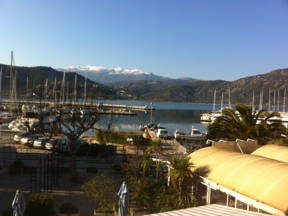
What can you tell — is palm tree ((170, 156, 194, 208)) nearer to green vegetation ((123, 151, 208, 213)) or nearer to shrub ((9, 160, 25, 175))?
green vegetation ((123, 151, 208, 213))

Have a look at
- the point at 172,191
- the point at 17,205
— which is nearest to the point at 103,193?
the point at 172,191

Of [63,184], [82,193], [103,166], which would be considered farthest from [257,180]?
[103,166]

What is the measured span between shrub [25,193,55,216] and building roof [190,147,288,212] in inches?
227

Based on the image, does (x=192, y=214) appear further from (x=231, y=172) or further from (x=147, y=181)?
(x=147, y=181)

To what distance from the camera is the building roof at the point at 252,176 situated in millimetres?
9445

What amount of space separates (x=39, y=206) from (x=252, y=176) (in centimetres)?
712

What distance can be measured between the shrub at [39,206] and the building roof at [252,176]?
5.77m

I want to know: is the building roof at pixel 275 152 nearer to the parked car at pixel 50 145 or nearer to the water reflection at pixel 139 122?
the parked car at pixel 50 145

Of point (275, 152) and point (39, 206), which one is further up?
point (275, 152)

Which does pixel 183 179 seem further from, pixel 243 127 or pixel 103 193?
pixel 243 127

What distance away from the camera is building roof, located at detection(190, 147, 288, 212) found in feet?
31.0

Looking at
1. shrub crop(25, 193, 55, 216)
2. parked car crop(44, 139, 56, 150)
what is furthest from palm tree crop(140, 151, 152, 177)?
parked car crop(44, 139, 56, 150)

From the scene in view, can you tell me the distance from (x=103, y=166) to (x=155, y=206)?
36.3 feet

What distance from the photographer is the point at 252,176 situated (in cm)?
1084
